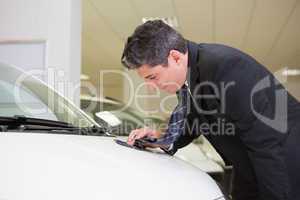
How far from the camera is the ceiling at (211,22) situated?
16.8 ft

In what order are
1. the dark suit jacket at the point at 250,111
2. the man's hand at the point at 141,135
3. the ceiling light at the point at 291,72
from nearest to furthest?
1. the dark suit jacket at the point at 250,111
2. the man's hand at the point at 141,135
3. the ceiling light at the point at 291,72

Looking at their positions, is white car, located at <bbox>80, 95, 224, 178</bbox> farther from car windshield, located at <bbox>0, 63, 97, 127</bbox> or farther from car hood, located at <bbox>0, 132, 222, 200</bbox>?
car hood, located at <bbox>0, 132, 222, 200</bbox>

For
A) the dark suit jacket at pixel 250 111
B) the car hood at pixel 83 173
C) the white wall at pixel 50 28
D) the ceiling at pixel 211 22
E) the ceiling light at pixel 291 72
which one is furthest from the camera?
the ceiling light at pixel 291 72

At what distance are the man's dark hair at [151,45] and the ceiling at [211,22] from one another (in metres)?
3.68

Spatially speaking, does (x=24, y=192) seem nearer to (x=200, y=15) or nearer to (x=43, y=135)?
(x=43, y=135)

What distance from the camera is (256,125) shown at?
135 cm

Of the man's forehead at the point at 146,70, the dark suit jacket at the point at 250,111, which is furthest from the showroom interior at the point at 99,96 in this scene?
the man's forehead at the point at 146,70

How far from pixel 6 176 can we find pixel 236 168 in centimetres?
98

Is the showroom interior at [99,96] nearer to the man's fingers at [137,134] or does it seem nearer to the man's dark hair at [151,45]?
the man's fingers at [137,134]

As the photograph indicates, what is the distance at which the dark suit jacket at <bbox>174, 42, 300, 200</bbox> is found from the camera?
53.1 inches

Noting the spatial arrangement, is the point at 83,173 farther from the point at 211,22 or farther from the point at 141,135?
the point at 211,22

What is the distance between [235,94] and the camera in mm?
1370

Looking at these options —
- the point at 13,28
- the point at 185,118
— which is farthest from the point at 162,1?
the point at 185,118

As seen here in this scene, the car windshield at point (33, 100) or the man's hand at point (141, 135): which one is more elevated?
the car windshield at point (33, 100)
